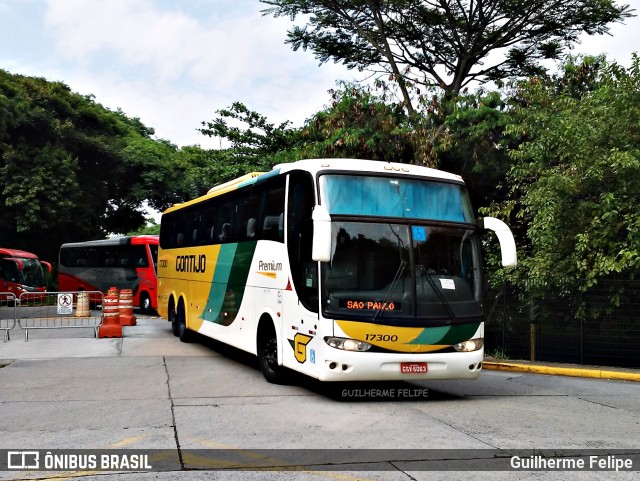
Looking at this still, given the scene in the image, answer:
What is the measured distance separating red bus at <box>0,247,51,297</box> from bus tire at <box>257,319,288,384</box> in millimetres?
28754

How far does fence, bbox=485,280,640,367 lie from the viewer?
47.8ft

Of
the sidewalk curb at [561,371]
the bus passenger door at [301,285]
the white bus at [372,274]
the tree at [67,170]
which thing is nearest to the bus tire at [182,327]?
the white bus at [372,274]

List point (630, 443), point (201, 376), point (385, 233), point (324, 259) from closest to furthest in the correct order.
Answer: point (630, 443), point (324, 259), point (385, 233), point (201, 376)

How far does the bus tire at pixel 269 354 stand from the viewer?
11250mm

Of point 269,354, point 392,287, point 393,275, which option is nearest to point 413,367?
point 392,287

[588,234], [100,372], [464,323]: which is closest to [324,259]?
[464,323]

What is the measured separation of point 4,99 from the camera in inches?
1379

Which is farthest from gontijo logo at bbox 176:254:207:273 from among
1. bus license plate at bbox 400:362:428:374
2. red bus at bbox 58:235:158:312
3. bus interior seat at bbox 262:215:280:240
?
red bus at bbox 58:235:158:312

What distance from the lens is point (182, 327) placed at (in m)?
A: 17.8

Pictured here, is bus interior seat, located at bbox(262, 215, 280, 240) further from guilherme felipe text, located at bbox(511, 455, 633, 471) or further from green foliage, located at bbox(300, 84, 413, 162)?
green foliage, located at bbox(300, 84, 413, 162)

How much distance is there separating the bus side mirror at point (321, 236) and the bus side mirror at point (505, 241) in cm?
259

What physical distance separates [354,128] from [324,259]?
12.4 meters

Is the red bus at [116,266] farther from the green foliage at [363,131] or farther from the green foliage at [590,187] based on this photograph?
the green foliage at [590,187]

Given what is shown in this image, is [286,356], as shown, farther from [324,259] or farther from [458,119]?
[458,119]
